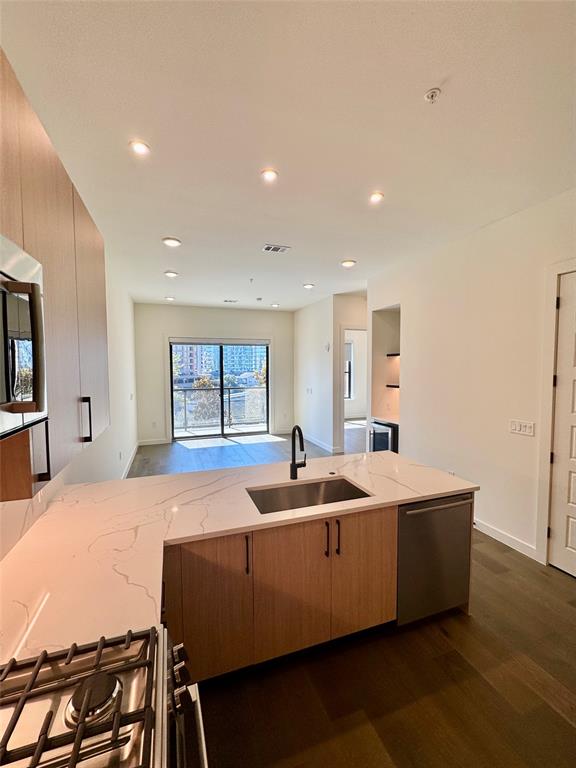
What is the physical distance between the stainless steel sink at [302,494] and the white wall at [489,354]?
173cm

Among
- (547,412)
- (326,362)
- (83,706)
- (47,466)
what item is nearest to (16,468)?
(47,466)

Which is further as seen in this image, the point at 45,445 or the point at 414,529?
the point at 414,529

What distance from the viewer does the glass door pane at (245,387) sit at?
24.7 ft

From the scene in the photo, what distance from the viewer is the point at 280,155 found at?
6.58 ft

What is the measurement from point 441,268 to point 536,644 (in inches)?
127

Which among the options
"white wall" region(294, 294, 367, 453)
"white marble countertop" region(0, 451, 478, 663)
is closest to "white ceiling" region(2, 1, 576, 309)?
"white marble countertop" region(0, 451, 478, 663)

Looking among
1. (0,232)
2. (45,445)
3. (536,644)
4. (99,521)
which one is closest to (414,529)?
(536,644)

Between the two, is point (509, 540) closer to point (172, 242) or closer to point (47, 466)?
point (47, 466)

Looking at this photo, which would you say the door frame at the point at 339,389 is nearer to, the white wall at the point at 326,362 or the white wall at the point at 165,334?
the white wall at the point at 326,362

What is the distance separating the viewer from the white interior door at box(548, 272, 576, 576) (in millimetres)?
2424

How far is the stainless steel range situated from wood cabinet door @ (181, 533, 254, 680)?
57 centimetres

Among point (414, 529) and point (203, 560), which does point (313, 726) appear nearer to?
point (203, 560)

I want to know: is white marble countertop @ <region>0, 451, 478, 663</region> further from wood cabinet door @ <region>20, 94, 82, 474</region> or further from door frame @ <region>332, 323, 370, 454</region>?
door frame @ <region>332, 323, 370, 454</region>

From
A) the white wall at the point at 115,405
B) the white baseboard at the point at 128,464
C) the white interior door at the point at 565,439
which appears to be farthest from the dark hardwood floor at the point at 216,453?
the white interior door at the point at 565,439
